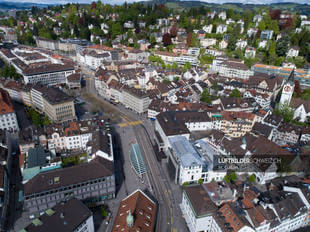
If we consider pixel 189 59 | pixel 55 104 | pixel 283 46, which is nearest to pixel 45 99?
pixel 55 104

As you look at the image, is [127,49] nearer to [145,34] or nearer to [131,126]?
[145,34]

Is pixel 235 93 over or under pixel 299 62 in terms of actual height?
under

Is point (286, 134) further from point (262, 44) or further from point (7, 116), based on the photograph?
point (7, 116)

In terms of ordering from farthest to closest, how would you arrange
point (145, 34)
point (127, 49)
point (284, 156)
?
point (145, 34) → point (127, 49) → point (284, 156)

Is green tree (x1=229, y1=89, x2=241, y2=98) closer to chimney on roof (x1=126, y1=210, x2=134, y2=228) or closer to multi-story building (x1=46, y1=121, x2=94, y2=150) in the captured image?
multi-story building (x1=46, y1=121, x2=94, y2=150)

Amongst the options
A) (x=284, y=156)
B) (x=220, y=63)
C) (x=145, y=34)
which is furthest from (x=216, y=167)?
(x=145, y=34)

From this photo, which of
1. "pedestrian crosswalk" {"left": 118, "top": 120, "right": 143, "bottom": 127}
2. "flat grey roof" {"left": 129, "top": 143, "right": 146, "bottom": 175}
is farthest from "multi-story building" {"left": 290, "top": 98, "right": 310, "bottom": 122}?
"flat grey roof" {"left": 129, "top": 143, "right": 146, "bottom": 175}
